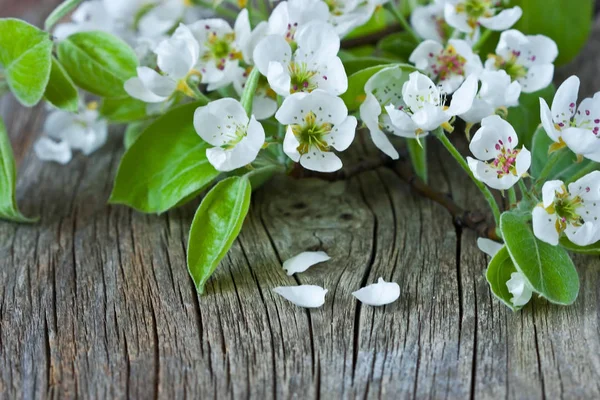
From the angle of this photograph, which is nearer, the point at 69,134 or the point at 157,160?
the point at 157,160

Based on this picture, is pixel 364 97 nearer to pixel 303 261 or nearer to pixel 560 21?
pixel 303 261

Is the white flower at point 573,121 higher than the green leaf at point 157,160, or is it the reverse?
the white flower at point 573,121

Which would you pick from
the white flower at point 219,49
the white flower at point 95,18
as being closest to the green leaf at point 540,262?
the white flower at point 219,49

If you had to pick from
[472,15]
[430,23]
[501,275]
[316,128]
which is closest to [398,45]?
[430,23]

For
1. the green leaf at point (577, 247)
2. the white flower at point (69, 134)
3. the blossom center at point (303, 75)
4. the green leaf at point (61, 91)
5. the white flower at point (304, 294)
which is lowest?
the white flower at point (69, 134)

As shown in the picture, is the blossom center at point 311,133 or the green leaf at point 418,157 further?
the green leaf at point 418,157

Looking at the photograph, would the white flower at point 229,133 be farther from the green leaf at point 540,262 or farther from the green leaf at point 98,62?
the green leaf at point 540,262
